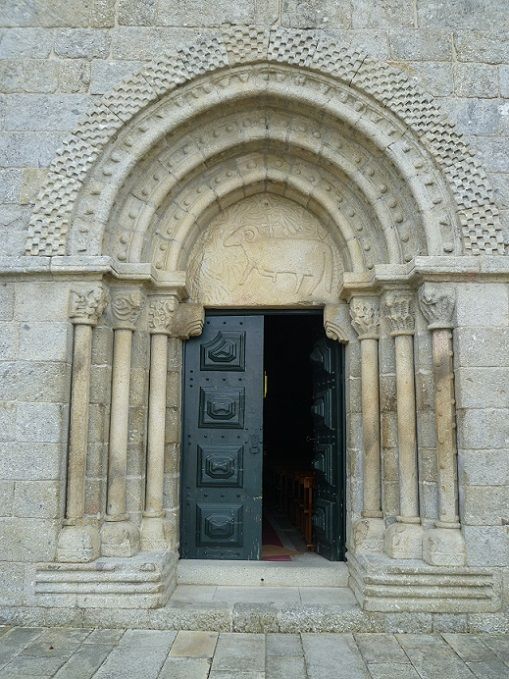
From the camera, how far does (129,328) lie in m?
4.24

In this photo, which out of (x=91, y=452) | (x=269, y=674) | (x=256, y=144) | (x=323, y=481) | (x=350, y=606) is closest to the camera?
(x=269, y=674)

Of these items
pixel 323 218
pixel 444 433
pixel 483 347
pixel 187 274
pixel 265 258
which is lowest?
pixel 444 433

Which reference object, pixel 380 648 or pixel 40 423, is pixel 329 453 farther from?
pixel 40 423

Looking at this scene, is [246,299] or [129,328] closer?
[129,328]

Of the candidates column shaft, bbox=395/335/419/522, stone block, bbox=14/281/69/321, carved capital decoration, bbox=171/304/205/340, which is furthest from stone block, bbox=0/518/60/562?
column shaft, bbox=395/335/419/522

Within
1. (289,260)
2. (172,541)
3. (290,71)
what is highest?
(290,71)

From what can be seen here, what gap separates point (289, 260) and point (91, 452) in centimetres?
221

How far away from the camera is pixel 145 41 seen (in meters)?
4.20

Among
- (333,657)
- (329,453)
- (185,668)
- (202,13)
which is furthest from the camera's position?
(329,453)

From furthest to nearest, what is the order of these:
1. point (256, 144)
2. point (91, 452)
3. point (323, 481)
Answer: point (323, 481) → point (256, 144) → point (91, 452)

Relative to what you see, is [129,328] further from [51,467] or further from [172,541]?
[172,541]

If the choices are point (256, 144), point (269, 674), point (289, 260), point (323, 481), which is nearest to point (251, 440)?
point (323, 481)

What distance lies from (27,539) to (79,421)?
0.83m

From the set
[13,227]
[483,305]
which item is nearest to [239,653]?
[483,305]
